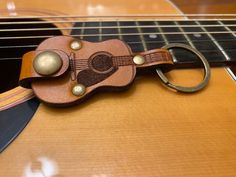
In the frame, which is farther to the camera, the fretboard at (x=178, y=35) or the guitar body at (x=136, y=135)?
the fretboard at (x=178, y=35)

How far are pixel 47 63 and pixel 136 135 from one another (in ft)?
0.59

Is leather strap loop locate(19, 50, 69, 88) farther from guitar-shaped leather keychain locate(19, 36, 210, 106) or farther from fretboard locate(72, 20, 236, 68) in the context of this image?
fretboard locate(72, 20, 236, 68)

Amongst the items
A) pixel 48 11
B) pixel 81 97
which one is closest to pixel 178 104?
pixel 81 97

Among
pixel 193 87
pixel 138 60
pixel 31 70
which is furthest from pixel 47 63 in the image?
pixel 193 87

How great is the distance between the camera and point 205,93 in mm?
Answer: 477

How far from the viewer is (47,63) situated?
0.43 metres

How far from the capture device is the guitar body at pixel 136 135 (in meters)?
0.38

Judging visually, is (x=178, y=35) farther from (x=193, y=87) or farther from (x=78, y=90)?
(x=78, y=90)

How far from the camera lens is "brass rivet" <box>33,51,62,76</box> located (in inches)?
16.6

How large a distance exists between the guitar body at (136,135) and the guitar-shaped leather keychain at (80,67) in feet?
0.09

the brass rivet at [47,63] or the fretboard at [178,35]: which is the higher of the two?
the fretboard at [178,35]

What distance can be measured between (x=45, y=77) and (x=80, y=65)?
0.06 m

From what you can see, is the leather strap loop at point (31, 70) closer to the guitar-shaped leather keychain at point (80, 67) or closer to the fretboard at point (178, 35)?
the guitar-shaped leather keychain at point (80, 67)

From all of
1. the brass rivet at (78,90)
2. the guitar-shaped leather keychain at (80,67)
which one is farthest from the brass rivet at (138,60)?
the brass rivet at (78,90)
